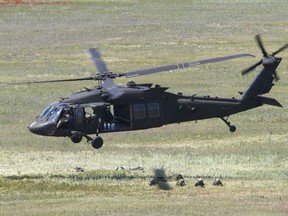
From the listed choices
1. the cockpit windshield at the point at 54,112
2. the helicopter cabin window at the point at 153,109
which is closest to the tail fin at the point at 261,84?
the helicopter cabin window at the point at 153,109

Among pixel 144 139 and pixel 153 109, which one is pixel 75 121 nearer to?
pixel 153 109

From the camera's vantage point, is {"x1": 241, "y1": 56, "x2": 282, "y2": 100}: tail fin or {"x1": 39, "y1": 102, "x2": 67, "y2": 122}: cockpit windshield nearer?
{"x1": 39, "y1": 102, "x2": 67, "y2": 122}: cockpit windshield

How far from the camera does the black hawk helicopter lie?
37.1 m

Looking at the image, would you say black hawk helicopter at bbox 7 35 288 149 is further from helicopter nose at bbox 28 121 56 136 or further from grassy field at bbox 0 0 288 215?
grassy field at bbox 0 0 288 215

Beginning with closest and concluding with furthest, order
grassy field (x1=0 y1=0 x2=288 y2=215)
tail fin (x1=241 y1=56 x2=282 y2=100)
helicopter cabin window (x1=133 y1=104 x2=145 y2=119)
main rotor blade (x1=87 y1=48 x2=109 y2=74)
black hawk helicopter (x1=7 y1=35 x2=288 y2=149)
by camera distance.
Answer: grassy field (x1=0 y1=0 x2=288 y2=215)
black hawk helicopter (x1=7 y1=35 x2=288 y2=149)
helicopter cabin window (x1=133 y1=104 x2=145 y2=119)
main rotor blade (x1=87 y1=48 x2=109 y2=74)
tail fin (x1=241 y1=56 x2=282 y2=100)

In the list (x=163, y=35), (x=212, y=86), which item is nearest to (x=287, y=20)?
(x=163, y=35)

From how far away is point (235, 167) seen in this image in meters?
40.6

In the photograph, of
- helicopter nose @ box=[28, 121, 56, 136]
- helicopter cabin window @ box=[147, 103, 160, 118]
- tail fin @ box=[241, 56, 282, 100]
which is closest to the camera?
helicopter nose @ box=[28, 121, 56, 136]

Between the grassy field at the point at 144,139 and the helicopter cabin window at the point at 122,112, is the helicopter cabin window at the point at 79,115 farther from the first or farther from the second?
the grassy field at the point at 144,139

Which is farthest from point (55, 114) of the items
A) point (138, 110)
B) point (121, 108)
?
point (138, 110)

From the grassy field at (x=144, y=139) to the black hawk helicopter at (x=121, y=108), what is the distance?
6.48 feet

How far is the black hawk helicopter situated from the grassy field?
198 centimetres

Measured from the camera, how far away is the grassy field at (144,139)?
33.8 m

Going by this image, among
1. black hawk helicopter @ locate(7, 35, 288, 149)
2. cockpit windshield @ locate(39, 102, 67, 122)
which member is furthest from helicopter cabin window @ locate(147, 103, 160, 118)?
cockpit windshield @ locate(39, 102, 67, 122)
